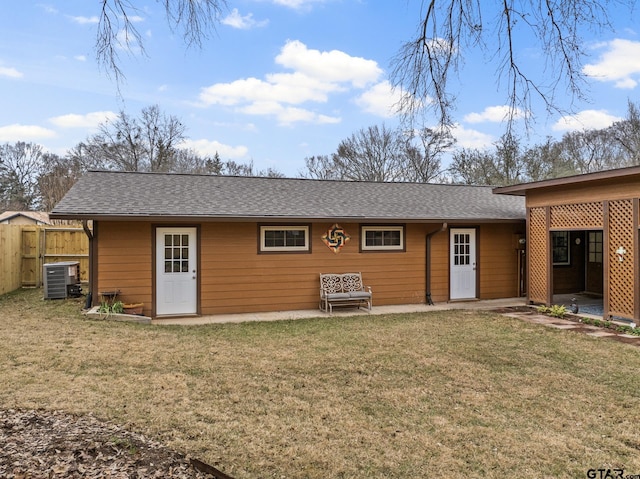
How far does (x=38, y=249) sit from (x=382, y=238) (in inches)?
359

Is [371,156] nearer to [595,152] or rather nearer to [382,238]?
[595,152]

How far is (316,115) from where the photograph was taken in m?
11.7

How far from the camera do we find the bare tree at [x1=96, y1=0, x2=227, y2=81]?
2441mm

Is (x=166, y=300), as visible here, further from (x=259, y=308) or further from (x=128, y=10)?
(x=128, y=10)

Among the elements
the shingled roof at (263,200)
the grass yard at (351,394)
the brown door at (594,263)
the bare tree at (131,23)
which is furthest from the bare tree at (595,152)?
the bare tree at (131,23)

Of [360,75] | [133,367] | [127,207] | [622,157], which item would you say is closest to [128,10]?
[360,75]

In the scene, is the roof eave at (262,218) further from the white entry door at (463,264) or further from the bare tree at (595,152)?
the bare tree at (595,152)

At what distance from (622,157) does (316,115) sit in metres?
14.8

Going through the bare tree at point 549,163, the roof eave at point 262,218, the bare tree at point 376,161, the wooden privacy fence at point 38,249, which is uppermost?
the bare tree at point 376,161

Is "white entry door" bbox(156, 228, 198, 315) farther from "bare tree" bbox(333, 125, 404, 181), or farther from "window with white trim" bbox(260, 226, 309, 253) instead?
"bare tree" bbox(333, 125, 404, 181)

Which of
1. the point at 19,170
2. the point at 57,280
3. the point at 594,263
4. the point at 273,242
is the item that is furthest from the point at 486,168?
the point at 19,170

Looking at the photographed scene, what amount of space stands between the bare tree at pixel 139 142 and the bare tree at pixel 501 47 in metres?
20.8

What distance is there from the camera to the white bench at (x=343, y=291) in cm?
844

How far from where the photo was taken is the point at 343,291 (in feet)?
29.0
